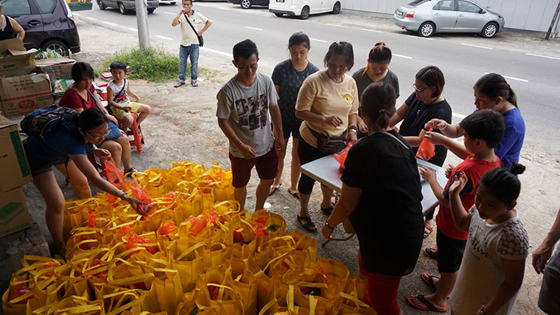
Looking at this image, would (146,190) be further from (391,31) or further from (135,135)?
(391,31)

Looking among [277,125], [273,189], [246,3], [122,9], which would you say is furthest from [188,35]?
[246,3]

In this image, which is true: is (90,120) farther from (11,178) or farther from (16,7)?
(16,7)

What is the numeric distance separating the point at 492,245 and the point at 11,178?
9.84 feet

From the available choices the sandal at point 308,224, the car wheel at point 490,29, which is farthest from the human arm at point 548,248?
the car wheel at point 490,29

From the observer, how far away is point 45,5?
25.7ft

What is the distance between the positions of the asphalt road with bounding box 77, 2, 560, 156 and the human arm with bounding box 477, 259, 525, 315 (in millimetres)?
4237

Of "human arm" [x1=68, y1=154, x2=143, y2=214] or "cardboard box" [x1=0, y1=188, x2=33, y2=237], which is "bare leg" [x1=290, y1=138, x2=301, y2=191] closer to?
"human arm" [x1=68, y1=154, x2=143, y2=214]

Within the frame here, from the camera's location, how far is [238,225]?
8.26 feet

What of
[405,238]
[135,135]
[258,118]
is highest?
[258,118]

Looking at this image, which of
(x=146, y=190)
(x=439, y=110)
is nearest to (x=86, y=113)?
(x=146, y=190)

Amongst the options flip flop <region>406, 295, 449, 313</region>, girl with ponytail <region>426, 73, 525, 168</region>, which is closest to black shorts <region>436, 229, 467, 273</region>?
flip flop <region>406, 295, 449, 313</region>

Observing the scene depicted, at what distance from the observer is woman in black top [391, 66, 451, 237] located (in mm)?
2758

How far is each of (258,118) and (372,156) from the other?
1.33m

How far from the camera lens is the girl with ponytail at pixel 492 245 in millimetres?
1650
